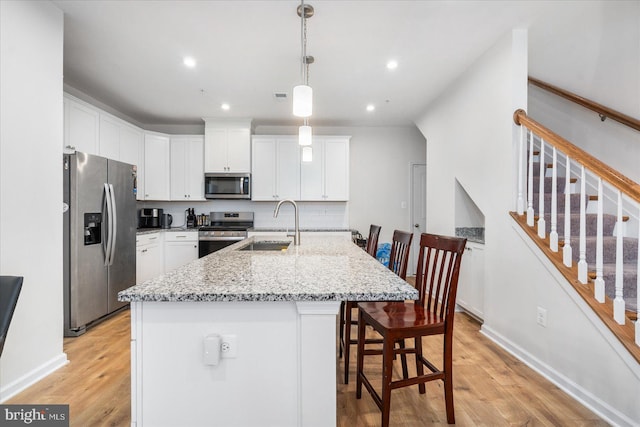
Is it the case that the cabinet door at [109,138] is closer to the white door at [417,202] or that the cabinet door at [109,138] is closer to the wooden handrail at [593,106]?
the white door at [417,202]

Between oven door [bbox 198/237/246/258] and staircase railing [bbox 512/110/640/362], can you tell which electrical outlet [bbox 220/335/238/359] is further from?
oven door [bbox 198/237/246/258]

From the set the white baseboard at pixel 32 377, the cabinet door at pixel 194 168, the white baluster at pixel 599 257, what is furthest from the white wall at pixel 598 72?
the white baseboard at pixel 32 377

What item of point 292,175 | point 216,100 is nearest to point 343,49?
point 216,100

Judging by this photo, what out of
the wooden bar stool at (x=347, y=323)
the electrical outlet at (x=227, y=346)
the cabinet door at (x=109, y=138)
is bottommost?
the wooden bar stool at (x=347, y=323)

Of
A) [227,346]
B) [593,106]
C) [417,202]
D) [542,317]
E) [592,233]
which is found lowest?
[542,317]

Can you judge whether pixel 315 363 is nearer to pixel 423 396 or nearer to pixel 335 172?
pixel 423 396

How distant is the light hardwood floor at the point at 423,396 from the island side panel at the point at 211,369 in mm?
720

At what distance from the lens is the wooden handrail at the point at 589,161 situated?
1.57 metres

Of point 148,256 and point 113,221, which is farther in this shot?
point 148,256

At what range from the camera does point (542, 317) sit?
2197mm

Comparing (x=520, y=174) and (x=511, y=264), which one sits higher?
(x=520, y=174)

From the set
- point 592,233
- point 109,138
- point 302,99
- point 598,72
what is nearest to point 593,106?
point 598,72

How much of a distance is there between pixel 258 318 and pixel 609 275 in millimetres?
2206

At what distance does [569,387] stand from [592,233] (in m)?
1.27
